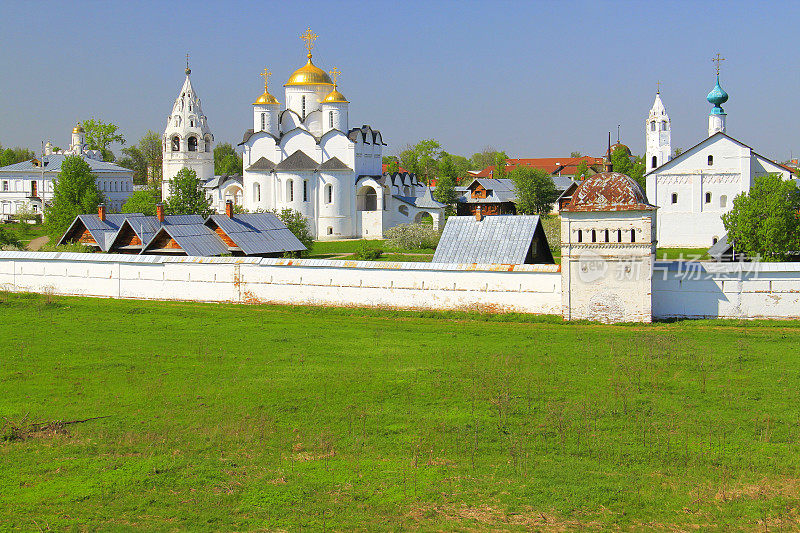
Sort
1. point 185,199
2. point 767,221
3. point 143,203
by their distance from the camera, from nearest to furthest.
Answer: point 767,221 < point 185,199 < point 143,203

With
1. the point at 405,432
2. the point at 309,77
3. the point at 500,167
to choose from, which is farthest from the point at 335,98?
the point at 500,167

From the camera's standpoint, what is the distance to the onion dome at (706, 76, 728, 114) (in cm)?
3834

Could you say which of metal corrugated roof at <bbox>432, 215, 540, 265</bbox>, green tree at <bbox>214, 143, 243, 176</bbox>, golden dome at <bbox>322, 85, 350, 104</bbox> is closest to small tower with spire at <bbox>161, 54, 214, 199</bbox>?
golden dome at <bbox>322, 85, 350, 104</bbox>

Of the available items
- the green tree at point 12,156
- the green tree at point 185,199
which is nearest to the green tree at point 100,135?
the green tree at point 12,156

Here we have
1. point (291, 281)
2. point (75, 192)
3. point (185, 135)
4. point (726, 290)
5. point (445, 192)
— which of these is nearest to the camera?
point (726, 290)

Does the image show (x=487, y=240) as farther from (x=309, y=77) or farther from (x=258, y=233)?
(x=309, y=77)

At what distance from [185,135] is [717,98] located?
28.5 metres

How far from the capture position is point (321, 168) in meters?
41.3

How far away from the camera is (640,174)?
57.2 meters

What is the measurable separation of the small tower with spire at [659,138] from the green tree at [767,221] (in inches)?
654

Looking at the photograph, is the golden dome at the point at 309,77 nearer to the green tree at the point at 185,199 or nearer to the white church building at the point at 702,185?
the green tree at the point at 185,199

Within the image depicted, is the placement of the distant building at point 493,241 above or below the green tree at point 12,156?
below

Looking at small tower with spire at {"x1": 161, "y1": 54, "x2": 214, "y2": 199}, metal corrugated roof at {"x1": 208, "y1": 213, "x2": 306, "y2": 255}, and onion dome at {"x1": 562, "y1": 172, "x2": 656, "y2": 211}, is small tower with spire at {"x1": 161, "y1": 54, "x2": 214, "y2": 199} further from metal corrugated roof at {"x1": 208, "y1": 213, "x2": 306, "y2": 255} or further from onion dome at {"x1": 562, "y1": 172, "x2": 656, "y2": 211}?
onion dome at {"x1": 562, "y1": 172, "x2": 656, "y2": 211}

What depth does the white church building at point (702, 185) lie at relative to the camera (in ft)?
117
